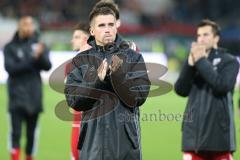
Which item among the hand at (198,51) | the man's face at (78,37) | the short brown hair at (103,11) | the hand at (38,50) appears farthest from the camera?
the hand at (38,50)

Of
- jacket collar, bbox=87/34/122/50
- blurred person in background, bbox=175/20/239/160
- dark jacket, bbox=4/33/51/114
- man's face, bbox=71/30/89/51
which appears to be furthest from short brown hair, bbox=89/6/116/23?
dark jacket, bbox=4/33/51/114

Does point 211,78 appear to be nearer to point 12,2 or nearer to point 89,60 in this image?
point 89,60

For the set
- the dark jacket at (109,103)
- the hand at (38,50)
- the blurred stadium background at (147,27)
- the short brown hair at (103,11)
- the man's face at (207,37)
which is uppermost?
the blurred stadium background at (147,27)

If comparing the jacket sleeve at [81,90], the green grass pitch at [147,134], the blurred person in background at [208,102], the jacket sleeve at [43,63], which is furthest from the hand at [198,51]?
the jacket sleeve at [43,63]

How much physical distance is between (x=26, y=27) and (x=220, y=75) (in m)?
3.90

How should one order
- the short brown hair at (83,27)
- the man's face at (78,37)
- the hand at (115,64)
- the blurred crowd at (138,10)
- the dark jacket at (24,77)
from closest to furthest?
1. the hand at (115,64)
2. the man's face at (78,37)
3. the short brown hair at (83,27)
4. the dark jacket at (24,77)
5. the blurred crowd at (138,10)

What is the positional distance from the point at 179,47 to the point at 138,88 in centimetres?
1658

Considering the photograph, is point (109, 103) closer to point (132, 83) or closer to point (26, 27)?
point (132, 83)

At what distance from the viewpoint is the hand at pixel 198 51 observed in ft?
25.6

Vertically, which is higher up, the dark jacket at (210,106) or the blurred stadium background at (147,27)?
the blurred stadium background at (147,27)

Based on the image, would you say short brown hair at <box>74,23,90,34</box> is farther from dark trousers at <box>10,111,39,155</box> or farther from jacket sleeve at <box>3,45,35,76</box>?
dark trousers at <box>10,111,39,155</box>

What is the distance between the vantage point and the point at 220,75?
775 centimetres

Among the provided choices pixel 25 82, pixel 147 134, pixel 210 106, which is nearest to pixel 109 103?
pixel 210 106

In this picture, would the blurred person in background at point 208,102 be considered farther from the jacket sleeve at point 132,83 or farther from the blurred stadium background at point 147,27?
the blurred stadium background at point 147,27
